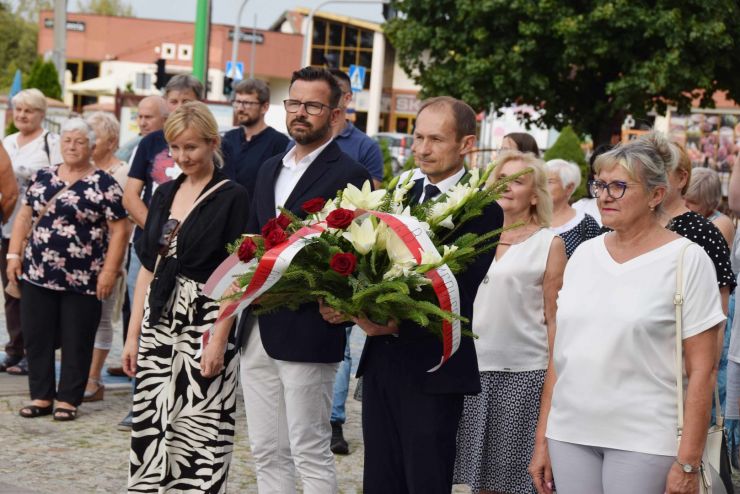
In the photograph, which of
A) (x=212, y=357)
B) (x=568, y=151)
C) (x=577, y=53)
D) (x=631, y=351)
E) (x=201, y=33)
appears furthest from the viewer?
(x=577, y=53)

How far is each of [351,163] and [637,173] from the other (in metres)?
1.42

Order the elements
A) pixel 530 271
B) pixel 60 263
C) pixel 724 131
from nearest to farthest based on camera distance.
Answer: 1. pixel 530 271
2. pixel 60 263
3. pixel 724 131

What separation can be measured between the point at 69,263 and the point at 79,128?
3.04ft

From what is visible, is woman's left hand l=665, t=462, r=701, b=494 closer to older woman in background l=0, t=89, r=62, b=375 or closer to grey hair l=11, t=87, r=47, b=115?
older woman in background l=0, t=89, r=62, b=375

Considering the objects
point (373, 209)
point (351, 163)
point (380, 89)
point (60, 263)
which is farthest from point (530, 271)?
point (380, 89)

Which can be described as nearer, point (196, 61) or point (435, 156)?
point (435, 156)

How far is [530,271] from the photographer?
5.43 metres

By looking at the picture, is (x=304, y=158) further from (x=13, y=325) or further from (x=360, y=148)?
(x=13, y=325)

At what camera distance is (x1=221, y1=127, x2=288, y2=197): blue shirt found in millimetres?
8062

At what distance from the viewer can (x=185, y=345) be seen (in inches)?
234

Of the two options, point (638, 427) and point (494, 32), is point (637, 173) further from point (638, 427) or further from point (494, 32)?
point (494, 32)

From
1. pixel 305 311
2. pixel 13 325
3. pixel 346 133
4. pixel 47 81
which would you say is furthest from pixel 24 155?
pixel 47 81

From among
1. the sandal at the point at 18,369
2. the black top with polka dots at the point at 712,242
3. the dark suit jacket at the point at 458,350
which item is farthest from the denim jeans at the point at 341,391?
the dark suit jacket at the point at 458,350

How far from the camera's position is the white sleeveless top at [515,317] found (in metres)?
5.43
